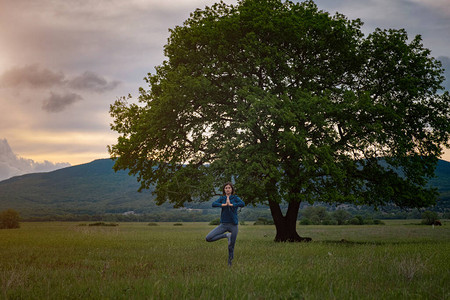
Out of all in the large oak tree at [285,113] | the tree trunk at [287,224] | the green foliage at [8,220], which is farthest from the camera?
the green foliage at [8,220]

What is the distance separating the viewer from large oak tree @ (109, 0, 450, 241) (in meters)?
20.8

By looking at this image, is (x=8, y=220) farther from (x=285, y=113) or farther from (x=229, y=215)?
(x=229, y=215)

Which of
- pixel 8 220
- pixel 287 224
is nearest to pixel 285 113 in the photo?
pixel 287 224

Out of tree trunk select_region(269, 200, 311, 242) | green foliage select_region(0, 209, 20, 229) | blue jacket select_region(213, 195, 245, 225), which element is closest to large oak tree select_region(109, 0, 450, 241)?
tree trunk select_region(269, 200, 311, 242)

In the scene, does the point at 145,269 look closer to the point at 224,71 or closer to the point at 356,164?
the point at 224,71

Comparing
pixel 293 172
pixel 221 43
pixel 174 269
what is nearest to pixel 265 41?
pixel 221 43

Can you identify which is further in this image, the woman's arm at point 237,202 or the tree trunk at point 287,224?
the tree trunk at point 287,224

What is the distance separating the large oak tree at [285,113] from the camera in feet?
68.1

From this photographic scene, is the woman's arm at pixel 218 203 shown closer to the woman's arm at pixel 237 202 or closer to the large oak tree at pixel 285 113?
the woman's arm at pixel 237 202

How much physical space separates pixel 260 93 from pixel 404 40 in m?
11.7

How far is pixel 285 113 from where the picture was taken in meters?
19.4

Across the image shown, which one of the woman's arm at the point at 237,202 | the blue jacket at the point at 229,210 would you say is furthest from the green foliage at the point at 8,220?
the woman's arm at the point at 237,202

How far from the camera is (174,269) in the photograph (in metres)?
10.3

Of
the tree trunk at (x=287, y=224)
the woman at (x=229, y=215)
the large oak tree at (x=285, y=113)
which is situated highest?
the large oak tree at (x=285, y=113)
